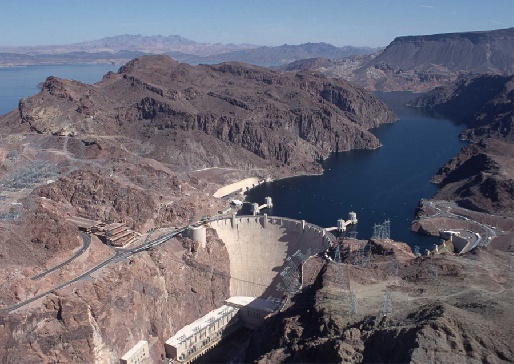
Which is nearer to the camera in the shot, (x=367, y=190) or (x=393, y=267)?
(x=393, y=267)

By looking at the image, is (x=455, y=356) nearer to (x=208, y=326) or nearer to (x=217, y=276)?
(x=208, y=326)

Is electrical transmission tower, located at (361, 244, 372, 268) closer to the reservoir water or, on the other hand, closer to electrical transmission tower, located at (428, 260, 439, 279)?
electrical transmission tower, located at (428, 260, 439, 279)

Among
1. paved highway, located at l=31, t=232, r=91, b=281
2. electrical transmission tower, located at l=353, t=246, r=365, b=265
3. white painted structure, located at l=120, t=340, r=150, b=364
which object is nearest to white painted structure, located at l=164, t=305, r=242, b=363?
white painted structure, located at l=120, t=340, r=150, b=364

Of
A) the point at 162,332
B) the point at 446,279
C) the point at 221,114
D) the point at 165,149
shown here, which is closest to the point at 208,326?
the point at 162,332

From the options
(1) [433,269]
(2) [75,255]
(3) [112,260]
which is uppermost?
(1) [433,269]

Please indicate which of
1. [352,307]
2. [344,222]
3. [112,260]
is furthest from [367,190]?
[352,307]

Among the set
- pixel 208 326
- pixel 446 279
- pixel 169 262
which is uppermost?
pixel 446 279

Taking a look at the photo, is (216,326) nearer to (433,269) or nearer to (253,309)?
(253,309)
